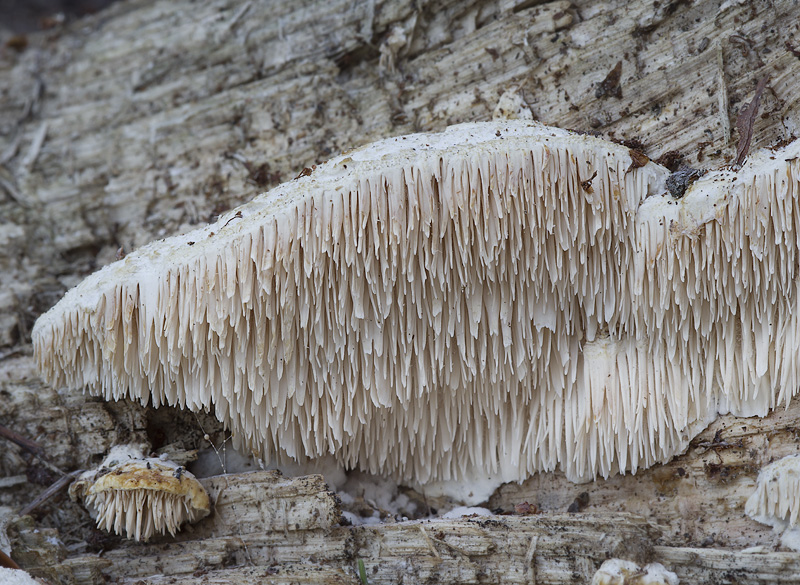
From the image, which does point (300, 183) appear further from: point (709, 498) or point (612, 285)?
point (709, 498)

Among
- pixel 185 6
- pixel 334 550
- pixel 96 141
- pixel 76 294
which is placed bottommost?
pixel 334 550

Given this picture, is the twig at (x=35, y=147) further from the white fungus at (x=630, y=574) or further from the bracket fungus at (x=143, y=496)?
the white fungus at (x=630, y=574)

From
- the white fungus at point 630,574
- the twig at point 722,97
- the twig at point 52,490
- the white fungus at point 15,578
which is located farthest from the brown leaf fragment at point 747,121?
the twig at point 52,490

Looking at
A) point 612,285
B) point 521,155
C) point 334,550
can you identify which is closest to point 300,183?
point 521,155

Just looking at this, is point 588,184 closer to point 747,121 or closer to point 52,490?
point 747,121

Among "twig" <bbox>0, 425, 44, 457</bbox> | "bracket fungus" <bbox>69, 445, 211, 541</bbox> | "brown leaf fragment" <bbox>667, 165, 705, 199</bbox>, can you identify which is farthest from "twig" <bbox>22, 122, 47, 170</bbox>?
"brown leaf fragment" <bbox>667, 165, 705, 199</bbox>

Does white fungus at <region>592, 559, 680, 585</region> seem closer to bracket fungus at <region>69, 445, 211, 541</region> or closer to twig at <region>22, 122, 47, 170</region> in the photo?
bracket fungus at <region>69, 445, 211, 541</region>
